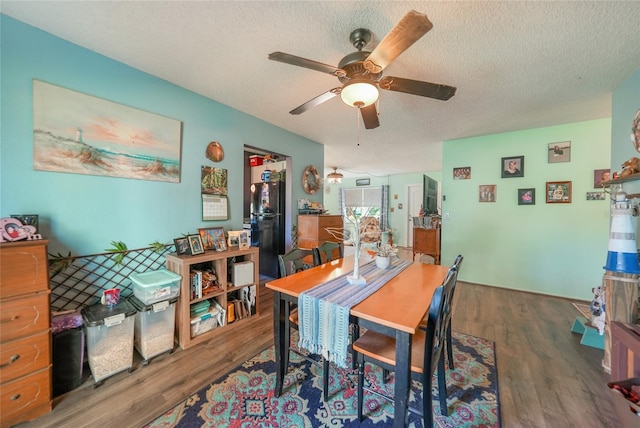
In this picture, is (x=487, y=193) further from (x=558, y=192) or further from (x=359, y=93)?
(x=359, y=93)

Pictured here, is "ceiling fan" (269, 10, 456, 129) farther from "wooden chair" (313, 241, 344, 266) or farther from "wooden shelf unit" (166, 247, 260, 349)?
"wooden shelf unit" (166, 247, 260, 349)

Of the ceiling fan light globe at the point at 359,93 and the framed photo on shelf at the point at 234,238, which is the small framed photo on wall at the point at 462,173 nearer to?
the ceiling fan light globe at the point at 359,93

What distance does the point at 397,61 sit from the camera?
1857mm

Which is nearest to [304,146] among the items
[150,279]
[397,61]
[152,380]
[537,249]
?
[397,61]

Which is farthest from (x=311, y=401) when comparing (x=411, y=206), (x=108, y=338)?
(x=411, y=206)

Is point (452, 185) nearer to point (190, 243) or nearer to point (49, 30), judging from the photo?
point (190, 243)

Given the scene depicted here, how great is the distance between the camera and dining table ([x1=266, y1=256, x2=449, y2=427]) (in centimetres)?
104

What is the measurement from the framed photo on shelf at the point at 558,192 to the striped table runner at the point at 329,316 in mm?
3480

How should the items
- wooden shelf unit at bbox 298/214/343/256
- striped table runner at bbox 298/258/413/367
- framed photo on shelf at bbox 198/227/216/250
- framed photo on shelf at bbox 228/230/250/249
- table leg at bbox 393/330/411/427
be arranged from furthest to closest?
wooden shelf unit at bbox 298/214/343/256 < framed photo on shelf at bbox 228/230/250/249 < framed photo on shelf at bbox 198/227/216/250 < striped table runner at bbox 298/258/413/367 < table leg at bbox 393/330/411/427

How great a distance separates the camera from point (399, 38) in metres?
1.17

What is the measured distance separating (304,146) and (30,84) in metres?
2.94

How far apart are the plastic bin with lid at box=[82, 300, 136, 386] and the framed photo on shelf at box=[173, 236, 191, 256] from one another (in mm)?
548

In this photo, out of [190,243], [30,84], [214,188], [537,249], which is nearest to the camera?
[30,84]

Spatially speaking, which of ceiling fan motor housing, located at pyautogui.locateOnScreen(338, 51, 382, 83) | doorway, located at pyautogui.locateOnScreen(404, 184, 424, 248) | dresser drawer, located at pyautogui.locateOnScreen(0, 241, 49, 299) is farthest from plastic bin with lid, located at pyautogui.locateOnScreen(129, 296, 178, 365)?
doorway, located at pyautogui.locateOnScreen(404, 184, 424, 248)
